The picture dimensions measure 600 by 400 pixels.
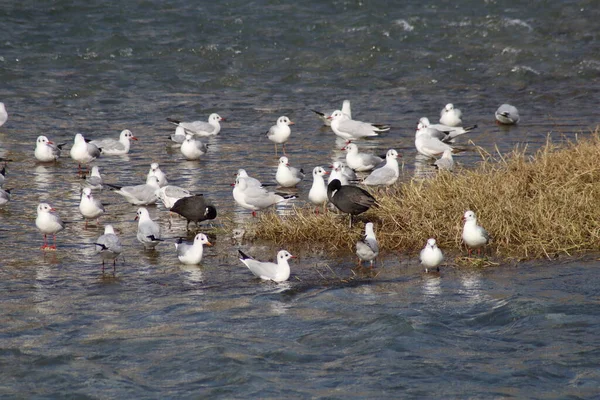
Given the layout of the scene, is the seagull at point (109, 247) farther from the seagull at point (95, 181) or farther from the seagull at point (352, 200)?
the seagull at point (95, 181)

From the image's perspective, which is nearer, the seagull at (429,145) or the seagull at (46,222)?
the seagull at (46,222)

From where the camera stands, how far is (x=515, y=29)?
1179 inches

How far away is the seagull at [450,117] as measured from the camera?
68.1ft

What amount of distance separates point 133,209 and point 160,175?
3.61ft

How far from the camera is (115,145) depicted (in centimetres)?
1769

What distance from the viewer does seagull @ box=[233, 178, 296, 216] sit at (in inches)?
527

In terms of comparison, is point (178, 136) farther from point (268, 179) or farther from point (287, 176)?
point (287, 176)

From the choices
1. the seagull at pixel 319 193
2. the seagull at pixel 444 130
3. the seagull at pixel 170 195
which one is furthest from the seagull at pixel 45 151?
the seagull at pixel 444 130

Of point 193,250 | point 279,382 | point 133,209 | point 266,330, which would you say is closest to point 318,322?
point 266,330

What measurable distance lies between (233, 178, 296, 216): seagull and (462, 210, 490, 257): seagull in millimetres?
3303

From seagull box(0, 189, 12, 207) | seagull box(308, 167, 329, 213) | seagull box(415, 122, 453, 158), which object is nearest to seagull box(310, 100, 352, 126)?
seagull box(415, 122, 453, 158)

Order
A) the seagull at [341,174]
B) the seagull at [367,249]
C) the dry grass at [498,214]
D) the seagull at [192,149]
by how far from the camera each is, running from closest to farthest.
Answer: the seagull at [367,249]
the dry grass at [498,214]
the seagull at [341,174]
the seagull at [192,149]

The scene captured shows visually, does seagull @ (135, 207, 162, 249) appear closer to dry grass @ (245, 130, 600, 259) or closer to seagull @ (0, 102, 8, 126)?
dry grass @ (245, 130, 600, 259)

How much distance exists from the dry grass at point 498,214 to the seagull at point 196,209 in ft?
1.96
